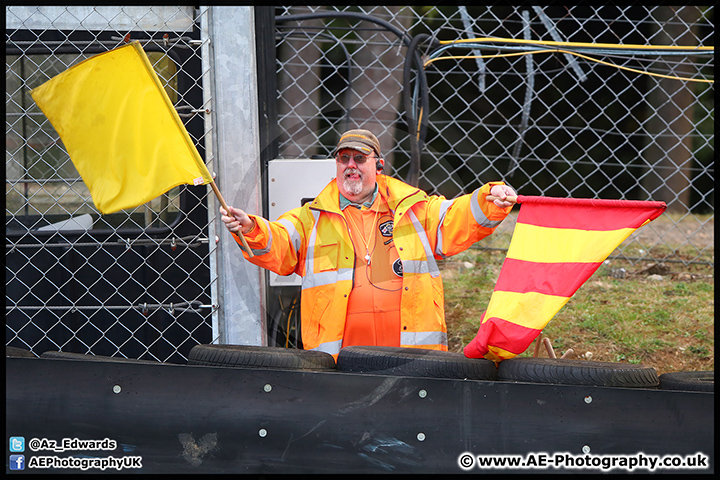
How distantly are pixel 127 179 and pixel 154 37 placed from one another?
50.1 inches

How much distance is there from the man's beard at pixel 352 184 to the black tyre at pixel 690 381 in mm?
1807

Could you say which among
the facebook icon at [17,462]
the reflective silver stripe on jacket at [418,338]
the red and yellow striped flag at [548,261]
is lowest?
the facebook icon at [17,462]

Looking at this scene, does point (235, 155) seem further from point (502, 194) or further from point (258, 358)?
point (502, 194)

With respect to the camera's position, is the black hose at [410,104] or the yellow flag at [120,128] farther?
the black hose at [410,104]

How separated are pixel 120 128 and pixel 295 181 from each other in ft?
4.29

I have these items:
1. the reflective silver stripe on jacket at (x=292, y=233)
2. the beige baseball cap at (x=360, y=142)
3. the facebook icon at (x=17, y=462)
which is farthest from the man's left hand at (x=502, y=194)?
the facebook icon at (x=17, y=462)

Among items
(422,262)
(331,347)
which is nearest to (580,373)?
(422,262)

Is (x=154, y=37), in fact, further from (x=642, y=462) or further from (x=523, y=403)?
(x=642, y=462)

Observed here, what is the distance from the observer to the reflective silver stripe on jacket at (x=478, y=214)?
3322mm

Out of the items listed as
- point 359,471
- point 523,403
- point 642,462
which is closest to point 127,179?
point 359,471

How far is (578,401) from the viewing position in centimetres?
238

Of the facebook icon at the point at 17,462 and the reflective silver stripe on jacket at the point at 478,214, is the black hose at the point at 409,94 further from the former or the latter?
the facebook icon at the point at 17,462

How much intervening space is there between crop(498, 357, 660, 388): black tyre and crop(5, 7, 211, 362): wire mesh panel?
1.88 meters

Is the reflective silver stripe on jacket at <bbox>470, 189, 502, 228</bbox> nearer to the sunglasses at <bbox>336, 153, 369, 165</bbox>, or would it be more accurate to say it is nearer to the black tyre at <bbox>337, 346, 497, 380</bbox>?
the sunglasses at <bbox>336, 153, 369, 165</bbox>
